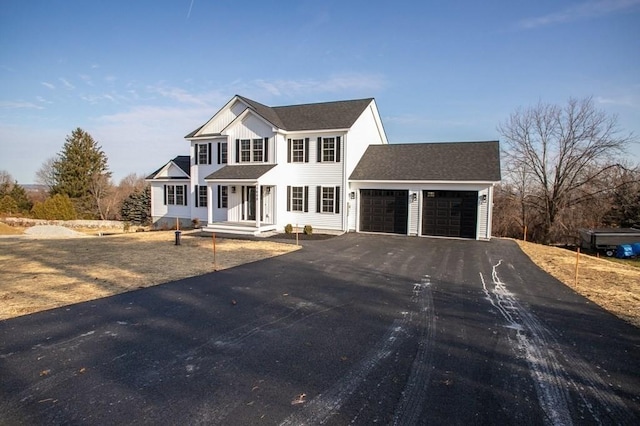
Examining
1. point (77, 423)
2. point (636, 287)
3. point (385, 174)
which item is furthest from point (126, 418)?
point (385, 174)

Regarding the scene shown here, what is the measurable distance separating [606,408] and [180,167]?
1040 inches

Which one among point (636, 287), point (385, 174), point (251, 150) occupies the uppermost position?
point (251, 150)

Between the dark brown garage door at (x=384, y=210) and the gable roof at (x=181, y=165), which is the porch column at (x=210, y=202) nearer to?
the gable roof at (x=181, y=165)

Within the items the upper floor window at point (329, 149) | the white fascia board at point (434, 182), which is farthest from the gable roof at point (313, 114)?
the white fascia board at point (434, 182)

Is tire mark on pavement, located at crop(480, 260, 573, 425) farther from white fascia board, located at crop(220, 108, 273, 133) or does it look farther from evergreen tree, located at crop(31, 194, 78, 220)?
evergreen tree, located at crop(31, 194, 78, 220)

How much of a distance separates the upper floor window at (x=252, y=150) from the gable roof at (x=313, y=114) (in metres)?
1.50

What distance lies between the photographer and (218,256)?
13.1 metres

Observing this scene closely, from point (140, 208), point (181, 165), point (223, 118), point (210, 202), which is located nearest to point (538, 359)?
point (210, 202)

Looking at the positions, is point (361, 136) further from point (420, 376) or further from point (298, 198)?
point (420, 376)

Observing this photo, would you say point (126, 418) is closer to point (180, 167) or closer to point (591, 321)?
point (591, 321)

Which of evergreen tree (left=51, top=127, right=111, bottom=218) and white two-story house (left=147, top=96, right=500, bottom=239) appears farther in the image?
evergreen tree (left=51, top=127, right=111, bottom=218)

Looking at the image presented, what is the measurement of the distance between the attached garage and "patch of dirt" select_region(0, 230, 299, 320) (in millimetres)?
6911

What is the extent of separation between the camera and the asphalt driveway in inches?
145

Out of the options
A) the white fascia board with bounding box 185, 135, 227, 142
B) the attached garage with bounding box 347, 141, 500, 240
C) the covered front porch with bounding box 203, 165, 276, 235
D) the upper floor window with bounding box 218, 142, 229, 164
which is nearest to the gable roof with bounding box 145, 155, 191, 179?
the white fascia board with bounding box 185, 135, 227, 142
